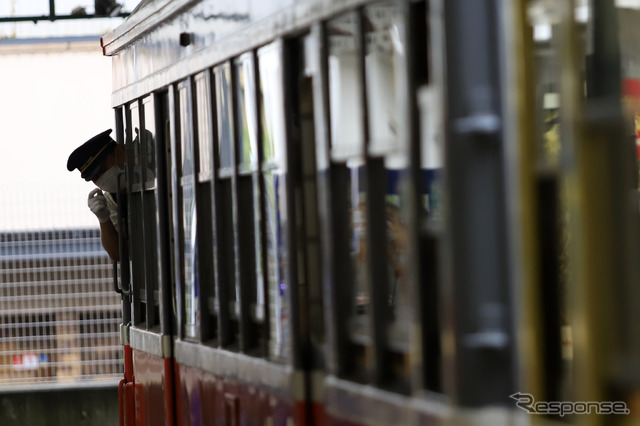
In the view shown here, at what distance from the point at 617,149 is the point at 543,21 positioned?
42 centimetres

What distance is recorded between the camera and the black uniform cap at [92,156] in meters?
6.73

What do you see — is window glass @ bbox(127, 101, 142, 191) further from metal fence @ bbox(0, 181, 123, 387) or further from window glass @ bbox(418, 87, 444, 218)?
metal fence @ bbox(0, 181, 123, 387)

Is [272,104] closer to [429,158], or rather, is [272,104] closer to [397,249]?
[397,249]

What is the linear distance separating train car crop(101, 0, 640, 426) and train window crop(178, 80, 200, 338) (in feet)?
0.06

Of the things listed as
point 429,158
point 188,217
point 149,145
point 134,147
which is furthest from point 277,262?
point 134,147

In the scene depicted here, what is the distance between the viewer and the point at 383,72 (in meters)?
3.24

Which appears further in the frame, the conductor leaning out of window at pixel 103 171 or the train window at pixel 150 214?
the conductor leaning out of window at pixel 103 171

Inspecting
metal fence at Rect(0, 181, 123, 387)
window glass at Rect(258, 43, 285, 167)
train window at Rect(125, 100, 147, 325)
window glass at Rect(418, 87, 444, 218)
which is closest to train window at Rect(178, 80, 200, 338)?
window glass at Rect(258, 43, 285, 167)

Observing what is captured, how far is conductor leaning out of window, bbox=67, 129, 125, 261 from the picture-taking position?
22.2 feet

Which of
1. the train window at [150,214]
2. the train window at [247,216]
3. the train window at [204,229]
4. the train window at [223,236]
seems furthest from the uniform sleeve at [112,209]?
the train window at [247,216]

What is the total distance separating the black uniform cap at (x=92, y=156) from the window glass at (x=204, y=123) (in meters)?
1.92

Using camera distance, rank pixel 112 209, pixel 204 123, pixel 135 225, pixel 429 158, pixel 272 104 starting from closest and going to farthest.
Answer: pixel 429 158
pixel 272 104
pixel 204 123
pixel 135 225
pixel 112 209

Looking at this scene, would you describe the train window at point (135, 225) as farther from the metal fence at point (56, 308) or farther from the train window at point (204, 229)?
the metal fence at point (56, 308)

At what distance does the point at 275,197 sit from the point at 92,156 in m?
2.97
